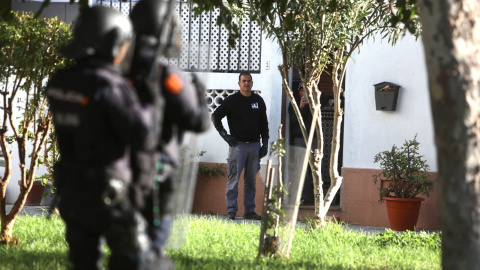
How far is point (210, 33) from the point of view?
11258mm

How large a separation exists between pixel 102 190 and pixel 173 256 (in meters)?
2.96

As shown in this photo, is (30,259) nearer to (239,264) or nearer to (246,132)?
(239,264)

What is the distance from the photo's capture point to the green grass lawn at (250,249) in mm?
5910

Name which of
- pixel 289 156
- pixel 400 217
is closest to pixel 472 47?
pixel 289 156

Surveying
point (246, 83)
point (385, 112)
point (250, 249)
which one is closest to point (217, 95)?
point (246, 83)

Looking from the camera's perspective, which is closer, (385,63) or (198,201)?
(385,63)

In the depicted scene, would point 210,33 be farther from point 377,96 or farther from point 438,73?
point 438,73

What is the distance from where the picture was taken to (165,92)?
348 cm

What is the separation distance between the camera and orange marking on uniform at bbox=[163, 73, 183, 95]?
11.4 ft

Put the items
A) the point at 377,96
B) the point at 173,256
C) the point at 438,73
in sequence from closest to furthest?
1. the point at 438,73
2. the point at 173,256
3. the point at 377,96

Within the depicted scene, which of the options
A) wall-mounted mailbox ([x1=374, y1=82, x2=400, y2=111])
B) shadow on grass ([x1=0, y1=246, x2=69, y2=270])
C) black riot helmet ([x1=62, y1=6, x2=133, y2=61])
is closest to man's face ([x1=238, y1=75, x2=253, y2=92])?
wall-mounted mailbox ([x1=374, y1=82, x2=400, y2=111])

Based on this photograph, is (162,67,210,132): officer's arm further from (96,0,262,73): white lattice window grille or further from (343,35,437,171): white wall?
(96,0,262,73): white lattice window grille

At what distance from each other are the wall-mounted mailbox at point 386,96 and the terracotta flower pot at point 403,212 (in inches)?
51.8

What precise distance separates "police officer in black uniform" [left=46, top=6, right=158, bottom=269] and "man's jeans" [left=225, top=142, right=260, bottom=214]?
650 cm
